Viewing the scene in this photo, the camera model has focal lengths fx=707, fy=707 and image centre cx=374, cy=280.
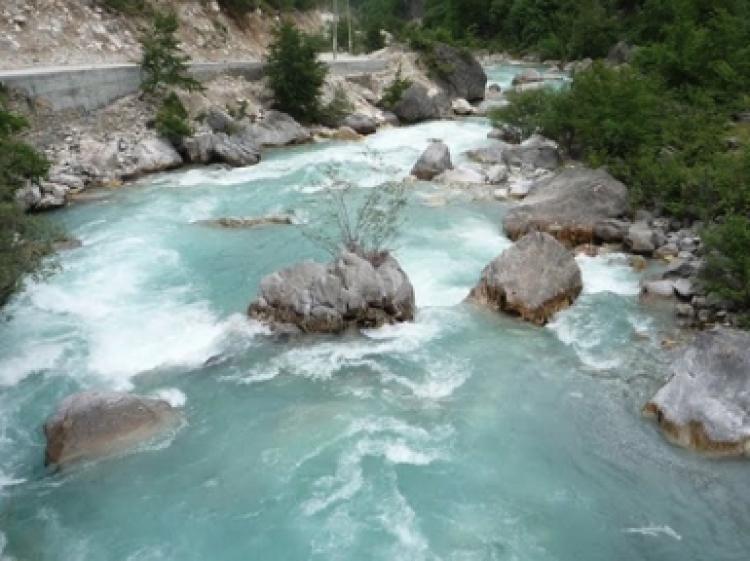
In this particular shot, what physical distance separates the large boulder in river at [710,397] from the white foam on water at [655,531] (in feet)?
5.42

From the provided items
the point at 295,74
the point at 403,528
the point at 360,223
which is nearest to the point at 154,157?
the point at 295,74

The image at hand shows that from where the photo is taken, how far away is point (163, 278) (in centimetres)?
1551

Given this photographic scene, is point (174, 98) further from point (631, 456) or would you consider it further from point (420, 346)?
point (631, 456)

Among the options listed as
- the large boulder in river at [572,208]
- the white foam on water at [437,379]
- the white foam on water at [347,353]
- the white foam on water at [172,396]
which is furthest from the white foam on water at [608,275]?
the white foam on water at [172,396]

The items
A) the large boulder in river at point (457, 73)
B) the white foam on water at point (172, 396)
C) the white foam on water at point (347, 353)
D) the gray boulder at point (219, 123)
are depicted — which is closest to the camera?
the white foam on water at point (172, 396)

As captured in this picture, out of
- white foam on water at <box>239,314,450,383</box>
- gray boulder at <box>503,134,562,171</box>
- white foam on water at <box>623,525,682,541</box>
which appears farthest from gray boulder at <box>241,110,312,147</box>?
white foam on water at <box>623,525,682,541</box>

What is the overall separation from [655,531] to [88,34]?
2896 cm

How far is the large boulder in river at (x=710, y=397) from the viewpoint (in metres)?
9.30

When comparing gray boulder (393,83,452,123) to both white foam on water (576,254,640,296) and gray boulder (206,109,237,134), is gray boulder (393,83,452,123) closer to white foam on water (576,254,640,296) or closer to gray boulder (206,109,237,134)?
gray boulder (206,109,237,134)

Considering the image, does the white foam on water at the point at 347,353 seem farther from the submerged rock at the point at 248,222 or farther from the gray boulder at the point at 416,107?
the gray boulder at the point at 416,107

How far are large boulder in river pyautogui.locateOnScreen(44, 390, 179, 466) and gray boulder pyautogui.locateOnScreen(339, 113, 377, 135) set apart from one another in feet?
71.2

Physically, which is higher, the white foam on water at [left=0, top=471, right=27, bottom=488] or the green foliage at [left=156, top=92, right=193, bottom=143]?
the green foliage at [left=156, top=92, right=193, bottom=143]

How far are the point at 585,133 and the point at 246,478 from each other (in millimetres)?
15251

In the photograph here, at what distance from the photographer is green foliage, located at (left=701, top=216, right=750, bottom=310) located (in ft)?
40.0
